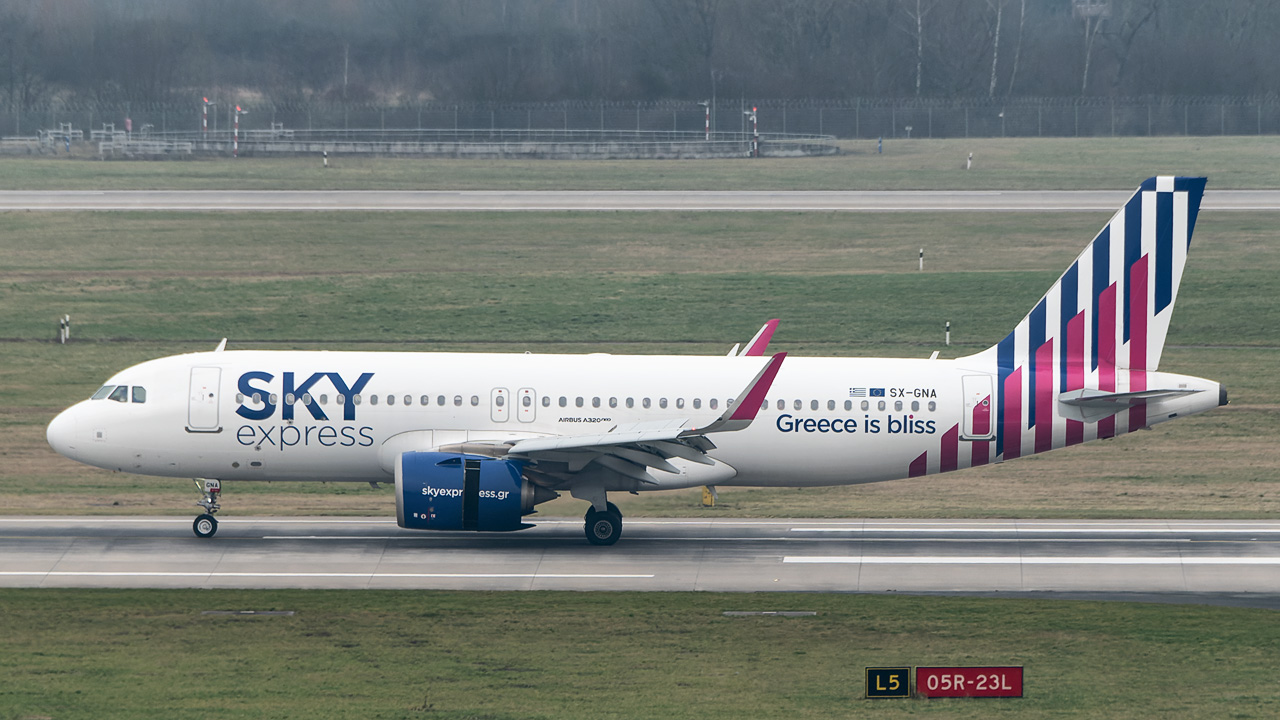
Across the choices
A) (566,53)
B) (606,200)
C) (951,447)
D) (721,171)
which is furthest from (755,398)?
(566,53)

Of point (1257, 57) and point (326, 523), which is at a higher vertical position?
point (1257, 57)

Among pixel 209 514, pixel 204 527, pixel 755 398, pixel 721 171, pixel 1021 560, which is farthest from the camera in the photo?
pixel 721 171

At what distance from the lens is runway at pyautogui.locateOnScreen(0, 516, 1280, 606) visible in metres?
28.9

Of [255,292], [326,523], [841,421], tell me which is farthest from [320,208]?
[841,421]

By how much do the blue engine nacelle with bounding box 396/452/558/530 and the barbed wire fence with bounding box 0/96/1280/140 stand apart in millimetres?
80658

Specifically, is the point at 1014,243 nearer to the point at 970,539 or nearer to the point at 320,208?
the point at 320,208

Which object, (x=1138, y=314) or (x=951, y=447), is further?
(x=1138, y=314)

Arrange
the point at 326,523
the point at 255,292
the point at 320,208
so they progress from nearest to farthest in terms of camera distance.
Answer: the point at 326,523 < the point at 255,292 < the point at 320,208

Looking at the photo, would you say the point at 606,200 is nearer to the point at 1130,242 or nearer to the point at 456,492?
the point at 1130,242

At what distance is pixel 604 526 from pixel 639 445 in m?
2.76

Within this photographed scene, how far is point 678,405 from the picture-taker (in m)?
32.4

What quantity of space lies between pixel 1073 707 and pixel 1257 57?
112144 mm

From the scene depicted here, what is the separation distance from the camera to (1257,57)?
4742 inches

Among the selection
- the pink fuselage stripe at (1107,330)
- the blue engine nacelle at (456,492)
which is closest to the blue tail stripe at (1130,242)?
the pink fuselage stripe at (1107,330)
